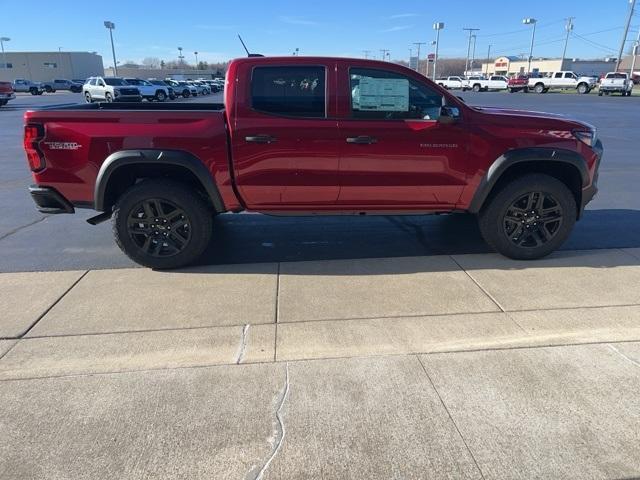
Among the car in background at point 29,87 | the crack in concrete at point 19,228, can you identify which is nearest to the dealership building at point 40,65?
the car in background at point 29,87

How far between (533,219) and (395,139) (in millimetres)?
1645

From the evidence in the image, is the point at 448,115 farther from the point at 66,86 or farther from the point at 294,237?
the point at 66,86

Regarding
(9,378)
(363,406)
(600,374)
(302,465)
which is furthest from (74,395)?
(600,374)

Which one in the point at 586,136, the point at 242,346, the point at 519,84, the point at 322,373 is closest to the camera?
the point at 322,373

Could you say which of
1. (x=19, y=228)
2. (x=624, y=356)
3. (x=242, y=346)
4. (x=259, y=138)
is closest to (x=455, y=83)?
(x=19, y=228)

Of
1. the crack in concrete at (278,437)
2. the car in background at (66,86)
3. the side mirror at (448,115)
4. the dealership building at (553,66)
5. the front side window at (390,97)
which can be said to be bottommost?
the car in background at (66,86)

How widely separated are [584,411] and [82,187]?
429 centimetres

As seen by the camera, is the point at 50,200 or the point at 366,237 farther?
the point at 366,237

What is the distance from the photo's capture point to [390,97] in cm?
448

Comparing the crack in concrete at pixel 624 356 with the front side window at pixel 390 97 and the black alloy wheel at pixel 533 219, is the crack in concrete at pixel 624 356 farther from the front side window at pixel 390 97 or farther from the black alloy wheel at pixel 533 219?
the front side window at pixel 390 97

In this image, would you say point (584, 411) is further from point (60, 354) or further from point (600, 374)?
point (60, 354)

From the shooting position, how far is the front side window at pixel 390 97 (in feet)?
14.6

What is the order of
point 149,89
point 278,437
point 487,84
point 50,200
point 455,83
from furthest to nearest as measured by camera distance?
point 455,83 → point 487,84 → point 149,89 → point 50,200 → point 278,437

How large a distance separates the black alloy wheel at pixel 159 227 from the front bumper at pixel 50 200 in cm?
62
